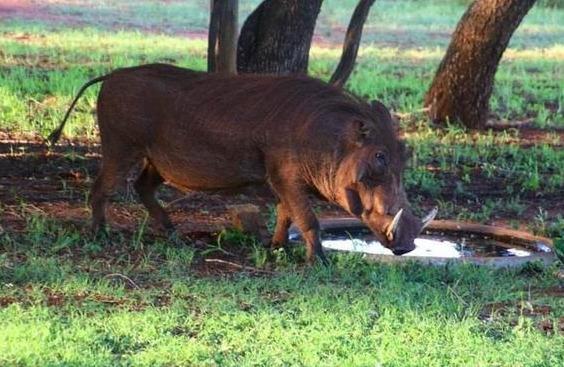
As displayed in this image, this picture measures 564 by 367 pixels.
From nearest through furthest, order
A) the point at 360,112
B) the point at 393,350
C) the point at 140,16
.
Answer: the point at 393,350 < the point at 360,112 < the point at 140,16

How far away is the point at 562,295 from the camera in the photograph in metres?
6.34

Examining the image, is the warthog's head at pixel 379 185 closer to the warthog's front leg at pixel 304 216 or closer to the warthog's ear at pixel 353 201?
the warthog's ear at pixel 353 201

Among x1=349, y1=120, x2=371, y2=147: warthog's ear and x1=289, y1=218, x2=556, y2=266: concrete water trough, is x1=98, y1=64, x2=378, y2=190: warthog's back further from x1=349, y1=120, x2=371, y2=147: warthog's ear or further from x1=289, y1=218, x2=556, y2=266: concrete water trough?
x1=289, y1=218, x2=556, y2=266: concrete water trough

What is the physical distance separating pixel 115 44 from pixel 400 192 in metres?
9.71

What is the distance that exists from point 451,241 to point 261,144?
4.77 feet

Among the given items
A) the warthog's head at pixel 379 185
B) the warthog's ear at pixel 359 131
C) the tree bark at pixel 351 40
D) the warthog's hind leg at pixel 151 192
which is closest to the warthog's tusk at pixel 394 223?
the warthog's head at pixel 379 185

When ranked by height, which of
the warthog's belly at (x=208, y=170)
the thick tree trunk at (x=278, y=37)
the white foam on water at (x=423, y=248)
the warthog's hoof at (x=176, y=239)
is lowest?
the white foam on water at (x=423, y=248)

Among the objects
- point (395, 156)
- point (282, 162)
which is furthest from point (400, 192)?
point (282, 162)

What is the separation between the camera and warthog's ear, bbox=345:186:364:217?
6.67 metres

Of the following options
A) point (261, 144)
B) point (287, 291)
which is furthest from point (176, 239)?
point (287, 291)

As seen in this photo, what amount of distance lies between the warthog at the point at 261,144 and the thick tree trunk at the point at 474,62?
180 inches

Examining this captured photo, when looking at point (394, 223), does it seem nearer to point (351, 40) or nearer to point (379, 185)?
point (379, 185)

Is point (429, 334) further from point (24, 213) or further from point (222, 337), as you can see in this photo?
point (24, 213)

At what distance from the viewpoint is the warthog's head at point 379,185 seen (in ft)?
21.2
